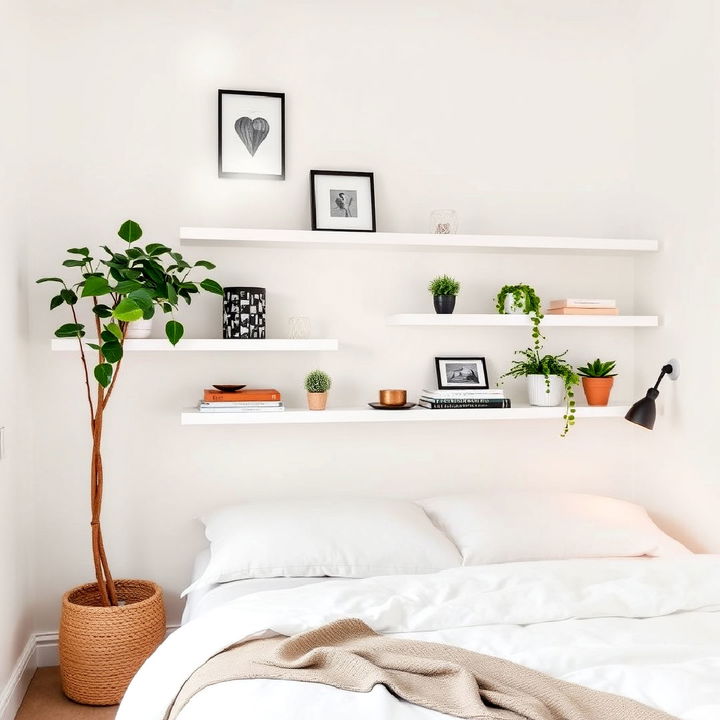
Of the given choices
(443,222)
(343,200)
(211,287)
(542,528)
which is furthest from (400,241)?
(542,528)

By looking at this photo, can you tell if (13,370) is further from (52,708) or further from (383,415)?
(383,415)

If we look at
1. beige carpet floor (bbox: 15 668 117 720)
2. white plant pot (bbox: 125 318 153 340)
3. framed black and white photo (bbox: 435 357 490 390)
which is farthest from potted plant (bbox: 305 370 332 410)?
beige carpet floor (bbox: 15 668 117 720)

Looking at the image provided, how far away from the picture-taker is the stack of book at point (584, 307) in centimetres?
307

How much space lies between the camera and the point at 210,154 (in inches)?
119

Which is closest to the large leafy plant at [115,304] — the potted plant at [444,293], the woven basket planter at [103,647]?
the woven basket planter at [103,647]

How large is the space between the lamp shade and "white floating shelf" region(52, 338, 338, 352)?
1141mm

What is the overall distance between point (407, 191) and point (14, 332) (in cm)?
157

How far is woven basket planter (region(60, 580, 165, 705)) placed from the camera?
8.52ft

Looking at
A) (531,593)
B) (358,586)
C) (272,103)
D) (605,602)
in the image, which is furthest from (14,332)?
(605,602)

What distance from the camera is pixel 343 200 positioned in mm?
3068

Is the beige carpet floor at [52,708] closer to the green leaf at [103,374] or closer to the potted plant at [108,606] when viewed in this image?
the potted plant at [108,606]

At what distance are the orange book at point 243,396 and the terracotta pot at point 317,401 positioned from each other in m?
0.13

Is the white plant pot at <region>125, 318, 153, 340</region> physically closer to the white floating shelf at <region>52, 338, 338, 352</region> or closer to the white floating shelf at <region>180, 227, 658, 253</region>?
the white floating shelf at <region>52, 338, 338, 352</region>

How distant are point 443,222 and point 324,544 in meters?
1.31
